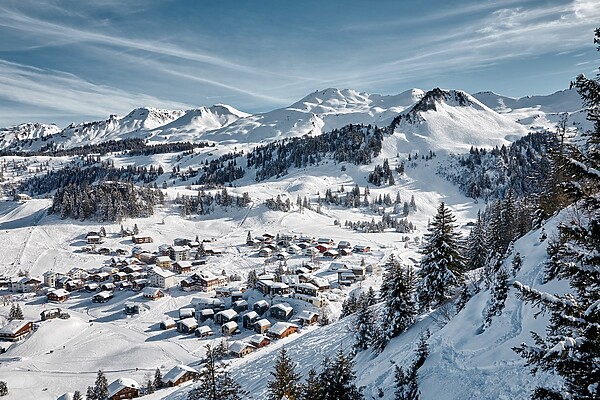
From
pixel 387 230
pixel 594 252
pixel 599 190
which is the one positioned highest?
pixel 599 190

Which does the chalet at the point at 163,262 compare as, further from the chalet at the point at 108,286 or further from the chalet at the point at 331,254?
the chalet at the point at 331,254

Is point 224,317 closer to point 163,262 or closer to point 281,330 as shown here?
point 281,330

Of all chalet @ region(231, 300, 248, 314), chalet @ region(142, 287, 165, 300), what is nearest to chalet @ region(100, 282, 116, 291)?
chalet @ region(142, 287, 165, 300)

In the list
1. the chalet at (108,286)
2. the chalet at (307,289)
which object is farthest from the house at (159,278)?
the chalet at (307,289)

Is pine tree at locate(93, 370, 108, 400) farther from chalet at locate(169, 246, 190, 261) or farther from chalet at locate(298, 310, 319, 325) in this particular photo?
chalet at locate(169, 246, 190, 261)

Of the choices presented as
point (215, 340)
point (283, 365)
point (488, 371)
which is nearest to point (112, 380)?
point (215, 340)

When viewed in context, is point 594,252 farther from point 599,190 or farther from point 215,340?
point 215,340
